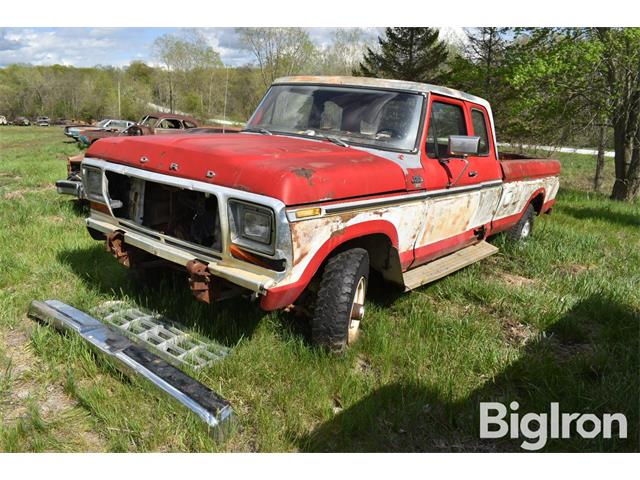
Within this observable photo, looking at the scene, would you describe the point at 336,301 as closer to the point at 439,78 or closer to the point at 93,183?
the point at 93,183

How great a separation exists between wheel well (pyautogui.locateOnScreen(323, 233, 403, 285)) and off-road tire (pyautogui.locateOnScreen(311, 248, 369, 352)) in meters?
0.31

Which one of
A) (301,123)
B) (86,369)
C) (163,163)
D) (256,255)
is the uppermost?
(301,123)

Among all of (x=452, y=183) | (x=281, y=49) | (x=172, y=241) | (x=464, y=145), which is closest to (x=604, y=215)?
(x=452, y=183)

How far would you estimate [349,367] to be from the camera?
3301mm

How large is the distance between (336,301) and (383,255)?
0.73m

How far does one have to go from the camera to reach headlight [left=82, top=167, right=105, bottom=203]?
3.80 m

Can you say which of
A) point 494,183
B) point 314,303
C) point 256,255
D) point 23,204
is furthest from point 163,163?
point 23,204

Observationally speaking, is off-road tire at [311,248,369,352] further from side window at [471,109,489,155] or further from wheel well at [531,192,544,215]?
wheel well at [531,192,544,215]

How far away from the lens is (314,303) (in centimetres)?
349

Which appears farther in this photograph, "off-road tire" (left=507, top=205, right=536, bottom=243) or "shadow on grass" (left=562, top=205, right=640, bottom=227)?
"shadow on grass" (left=562, top=205, right=640, bottom=227)

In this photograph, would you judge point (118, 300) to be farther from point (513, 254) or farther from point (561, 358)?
point (513, 254)

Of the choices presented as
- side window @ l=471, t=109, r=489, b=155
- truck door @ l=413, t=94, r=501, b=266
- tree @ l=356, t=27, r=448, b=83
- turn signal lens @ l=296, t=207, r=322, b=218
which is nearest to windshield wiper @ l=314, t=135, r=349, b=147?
truck door @ l=413, t=94, r=501, b=266

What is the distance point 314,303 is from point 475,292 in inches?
77.8

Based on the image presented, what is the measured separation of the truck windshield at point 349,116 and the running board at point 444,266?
3.54 feet
